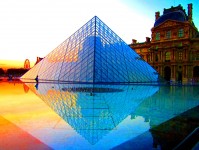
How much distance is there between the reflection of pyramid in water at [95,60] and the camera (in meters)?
27.1

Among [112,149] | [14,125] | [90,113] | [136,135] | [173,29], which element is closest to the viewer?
[112,149]

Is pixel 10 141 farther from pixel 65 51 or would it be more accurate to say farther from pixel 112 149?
pixel 65 51

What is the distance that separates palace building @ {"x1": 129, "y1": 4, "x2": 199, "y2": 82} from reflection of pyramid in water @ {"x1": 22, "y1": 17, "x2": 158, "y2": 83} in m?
19.3

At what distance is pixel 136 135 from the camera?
4879 millimetres

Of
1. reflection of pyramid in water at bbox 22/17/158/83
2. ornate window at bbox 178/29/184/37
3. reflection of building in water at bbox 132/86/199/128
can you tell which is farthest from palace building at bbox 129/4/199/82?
reflection of building in water at bbox 132/86/199/128

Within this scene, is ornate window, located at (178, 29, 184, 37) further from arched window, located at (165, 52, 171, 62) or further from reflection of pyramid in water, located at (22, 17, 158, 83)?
reflection of pyramid in water, located at (22, 17, 158, 83)

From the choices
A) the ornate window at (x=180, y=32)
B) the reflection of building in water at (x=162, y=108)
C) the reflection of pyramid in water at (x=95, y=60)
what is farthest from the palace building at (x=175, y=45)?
the reflection of building in water at (x=162, y=108)

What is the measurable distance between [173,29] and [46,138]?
51.2 metres

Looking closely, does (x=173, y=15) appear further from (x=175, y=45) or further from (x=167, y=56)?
(x=167, y=56)

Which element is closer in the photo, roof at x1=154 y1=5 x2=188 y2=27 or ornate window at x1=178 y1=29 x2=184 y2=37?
ornate window at x1=178 y1=29 x2=184 y2=37

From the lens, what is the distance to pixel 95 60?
88.7ft

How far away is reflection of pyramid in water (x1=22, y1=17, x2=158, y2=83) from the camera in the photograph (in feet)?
89.0

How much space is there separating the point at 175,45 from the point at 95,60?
97.5 feet

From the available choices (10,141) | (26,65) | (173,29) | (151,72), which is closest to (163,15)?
(173,29)
